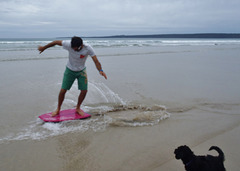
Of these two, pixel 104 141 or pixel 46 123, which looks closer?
pixel 104 141

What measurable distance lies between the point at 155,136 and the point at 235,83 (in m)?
5.16

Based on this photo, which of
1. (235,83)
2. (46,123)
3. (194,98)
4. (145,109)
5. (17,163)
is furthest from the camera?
(235,83)

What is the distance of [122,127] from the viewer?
13.8 feet

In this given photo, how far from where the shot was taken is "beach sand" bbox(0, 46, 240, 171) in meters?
3.08

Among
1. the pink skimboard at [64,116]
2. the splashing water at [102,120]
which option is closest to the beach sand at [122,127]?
the splashing water at [102,120]

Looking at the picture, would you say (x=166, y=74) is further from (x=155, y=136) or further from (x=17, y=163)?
(x=17, y=163)

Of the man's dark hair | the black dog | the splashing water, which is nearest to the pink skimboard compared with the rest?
the splashing water

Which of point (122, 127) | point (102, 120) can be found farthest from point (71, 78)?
point (122, 127)

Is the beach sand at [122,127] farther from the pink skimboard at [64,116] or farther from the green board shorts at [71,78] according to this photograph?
the green board shorts at [71,78]

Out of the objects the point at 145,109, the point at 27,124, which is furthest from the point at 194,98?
the point at 27,124

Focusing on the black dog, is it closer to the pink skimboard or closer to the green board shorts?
the pink skimboard

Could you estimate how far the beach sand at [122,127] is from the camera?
10.1 ft

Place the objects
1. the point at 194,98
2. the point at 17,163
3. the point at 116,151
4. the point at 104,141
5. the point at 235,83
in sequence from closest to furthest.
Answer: the point at 17,163 < the point at 116,151 < the point at 104,141 < the point at 194,98 < the point at 235,83

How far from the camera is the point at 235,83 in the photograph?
7.57 m
